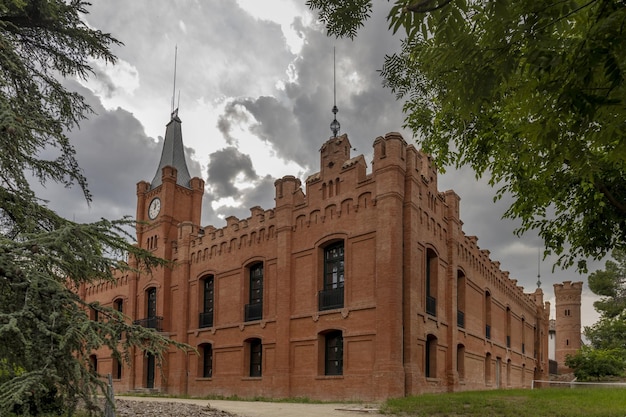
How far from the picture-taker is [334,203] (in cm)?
2105

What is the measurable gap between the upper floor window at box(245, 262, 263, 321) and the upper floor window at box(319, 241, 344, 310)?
3.96 m

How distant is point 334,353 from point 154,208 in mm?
16263

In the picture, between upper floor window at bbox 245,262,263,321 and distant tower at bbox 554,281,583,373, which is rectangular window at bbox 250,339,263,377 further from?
distant tower at bbox 554,281,583,373

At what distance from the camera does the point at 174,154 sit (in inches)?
1315

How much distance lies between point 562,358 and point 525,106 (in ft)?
206

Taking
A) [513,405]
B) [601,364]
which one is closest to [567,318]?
[601,364]

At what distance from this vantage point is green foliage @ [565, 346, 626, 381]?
3966 centimetres

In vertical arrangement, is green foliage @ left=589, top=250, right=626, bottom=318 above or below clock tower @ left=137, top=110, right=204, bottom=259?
below

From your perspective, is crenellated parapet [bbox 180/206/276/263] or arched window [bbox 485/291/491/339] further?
arched window [bbox 485/291/491/339]

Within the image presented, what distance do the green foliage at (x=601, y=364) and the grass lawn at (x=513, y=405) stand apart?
88.3ft

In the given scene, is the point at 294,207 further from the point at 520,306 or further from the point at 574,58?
the point at 520,306

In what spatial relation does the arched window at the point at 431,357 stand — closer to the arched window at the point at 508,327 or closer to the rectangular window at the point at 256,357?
the rectangular window at the point at 256,357

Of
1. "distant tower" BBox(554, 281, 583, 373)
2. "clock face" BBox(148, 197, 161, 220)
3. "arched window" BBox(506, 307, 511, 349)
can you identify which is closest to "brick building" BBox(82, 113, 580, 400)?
"clock face" BBox(148, 197, 161, 220)

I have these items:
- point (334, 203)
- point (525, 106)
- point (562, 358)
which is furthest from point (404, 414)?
point (562, 358)
